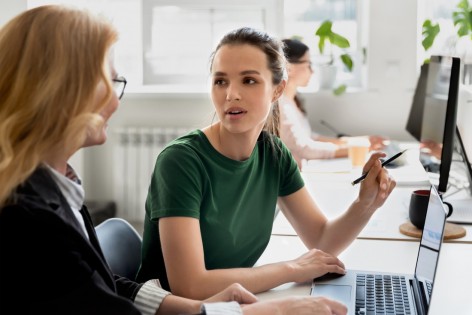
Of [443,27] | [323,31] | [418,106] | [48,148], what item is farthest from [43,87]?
[443,27]

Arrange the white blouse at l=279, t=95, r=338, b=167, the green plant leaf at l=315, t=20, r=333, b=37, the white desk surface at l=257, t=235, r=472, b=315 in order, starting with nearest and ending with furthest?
1. the white desk surface at l=257, t=235, r=472, b=315
2. the white blouse at l=279, t=95, r=338, b=167
3. the green plant leaf at l=315, t=20, r=333, b=37

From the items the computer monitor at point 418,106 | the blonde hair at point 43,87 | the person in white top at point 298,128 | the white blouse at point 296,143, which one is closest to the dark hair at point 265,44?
the blonde hair at point 43,87

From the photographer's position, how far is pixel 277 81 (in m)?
1.74

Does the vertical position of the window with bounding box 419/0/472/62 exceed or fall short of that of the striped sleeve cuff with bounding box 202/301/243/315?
it exceeds it

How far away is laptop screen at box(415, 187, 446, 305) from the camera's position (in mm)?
1265

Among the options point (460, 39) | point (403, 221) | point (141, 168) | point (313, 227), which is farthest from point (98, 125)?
point (460, 39)

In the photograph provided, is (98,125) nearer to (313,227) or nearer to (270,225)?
(270,225)

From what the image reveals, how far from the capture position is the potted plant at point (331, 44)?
12.5 feet

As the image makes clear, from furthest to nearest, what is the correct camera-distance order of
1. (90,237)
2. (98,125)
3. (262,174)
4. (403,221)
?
(403,221) < (262,174) < (90,237) < (98,125)

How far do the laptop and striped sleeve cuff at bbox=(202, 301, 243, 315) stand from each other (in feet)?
0.80

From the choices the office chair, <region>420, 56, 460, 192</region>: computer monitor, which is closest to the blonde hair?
the office chair

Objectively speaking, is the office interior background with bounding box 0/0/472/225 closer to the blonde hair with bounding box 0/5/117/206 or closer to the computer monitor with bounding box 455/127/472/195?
the computer monitor with bounding box 455/127/472/195

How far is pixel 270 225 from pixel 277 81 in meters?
0.36

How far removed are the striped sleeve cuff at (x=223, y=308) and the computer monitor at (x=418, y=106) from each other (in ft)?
6.96
